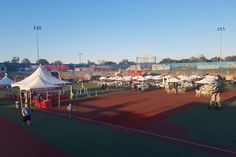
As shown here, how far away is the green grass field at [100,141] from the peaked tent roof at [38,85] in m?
7.51

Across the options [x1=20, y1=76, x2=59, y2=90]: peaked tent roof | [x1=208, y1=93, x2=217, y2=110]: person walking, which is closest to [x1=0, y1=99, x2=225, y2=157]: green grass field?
[x1=20, y1=76, x2=59, y2=90]: peaked tent roof

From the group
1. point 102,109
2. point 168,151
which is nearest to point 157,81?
point 102,109

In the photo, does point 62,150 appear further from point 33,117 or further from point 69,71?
point 69,71

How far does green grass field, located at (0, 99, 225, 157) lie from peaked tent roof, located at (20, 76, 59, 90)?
24.6 ft

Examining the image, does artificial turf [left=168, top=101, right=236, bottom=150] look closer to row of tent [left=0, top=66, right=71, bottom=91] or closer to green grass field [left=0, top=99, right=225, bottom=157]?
green grass field [left=0, top=99, right=225, bottom=157]

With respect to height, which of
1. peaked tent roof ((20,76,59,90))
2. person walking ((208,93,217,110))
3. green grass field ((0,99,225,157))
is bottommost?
green grass field ((0,99,225,157))

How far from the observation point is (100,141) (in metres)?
13.9

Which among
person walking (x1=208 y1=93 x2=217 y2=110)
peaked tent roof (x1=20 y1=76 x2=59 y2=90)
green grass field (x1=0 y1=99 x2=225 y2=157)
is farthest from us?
peaked tent roof (x1=20 y1=76 x2=59 y2=90)

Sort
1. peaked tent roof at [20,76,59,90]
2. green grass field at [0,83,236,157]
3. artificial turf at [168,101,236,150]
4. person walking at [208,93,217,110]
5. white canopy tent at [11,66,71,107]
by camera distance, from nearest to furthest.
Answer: green grass field at [0,83,236,157] → artificial turf at [168,101,236,150] → person walking at [208,93,217,110] → peaked tent roof at [20,76,59,90] → white canopy tent at [11,66,71,107]

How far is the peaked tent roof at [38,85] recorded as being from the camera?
85.7 feet

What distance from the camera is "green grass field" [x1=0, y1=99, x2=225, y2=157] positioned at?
11.9m

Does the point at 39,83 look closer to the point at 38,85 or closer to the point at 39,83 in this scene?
the point at 39,83

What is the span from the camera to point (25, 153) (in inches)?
481

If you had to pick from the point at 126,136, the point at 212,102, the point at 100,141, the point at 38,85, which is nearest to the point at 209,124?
the point at 126,136
